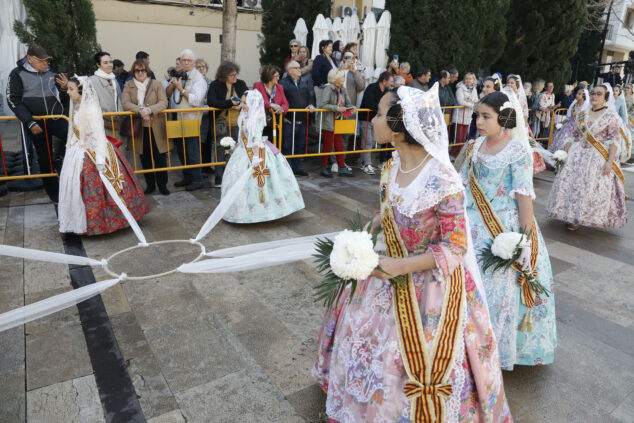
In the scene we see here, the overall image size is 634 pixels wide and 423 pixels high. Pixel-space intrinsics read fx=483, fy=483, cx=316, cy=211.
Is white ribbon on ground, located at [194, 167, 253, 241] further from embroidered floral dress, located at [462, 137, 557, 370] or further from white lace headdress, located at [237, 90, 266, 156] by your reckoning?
embroidered floral dress, located at [462, 137, 557, 370]

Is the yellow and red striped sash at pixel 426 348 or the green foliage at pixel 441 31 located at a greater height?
the green foliage at pixel 441 31

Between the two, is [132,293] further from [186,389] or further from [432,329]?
[432,329]

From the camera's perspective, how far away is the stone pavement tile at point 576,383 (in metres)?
3.02

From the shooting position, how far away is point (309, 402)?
2979 mm

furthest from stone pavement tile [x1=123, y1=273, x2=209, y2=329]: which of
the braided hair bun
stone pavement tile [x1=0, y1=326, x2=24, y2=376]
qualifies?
the braided hair bun

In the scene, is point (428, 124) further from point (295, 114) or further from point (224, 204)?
point (295, 114)

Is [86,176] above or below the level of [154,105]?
below

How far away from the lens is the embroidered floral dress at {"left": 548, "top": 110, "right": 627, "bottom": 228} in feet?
20.7

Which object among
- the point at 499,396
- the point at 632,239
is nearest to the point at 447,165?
the point at 499,396

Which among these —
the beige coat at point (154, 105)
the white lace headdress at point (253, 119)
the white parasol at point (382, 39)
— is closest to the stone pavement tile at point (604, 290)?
the white lace headdress at point (253, 119)

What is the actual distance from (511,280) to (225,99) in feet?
17.8

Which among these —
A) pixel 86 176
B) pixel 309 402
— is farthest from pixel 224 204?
pixel 309 402

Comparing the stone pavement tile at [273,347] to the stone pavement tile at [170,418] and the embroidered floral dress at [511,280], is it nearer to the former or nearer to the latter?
the stone pavement tile at [170,418]

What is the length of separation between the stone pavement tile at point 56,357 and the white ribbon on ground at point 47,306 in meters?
0.16
